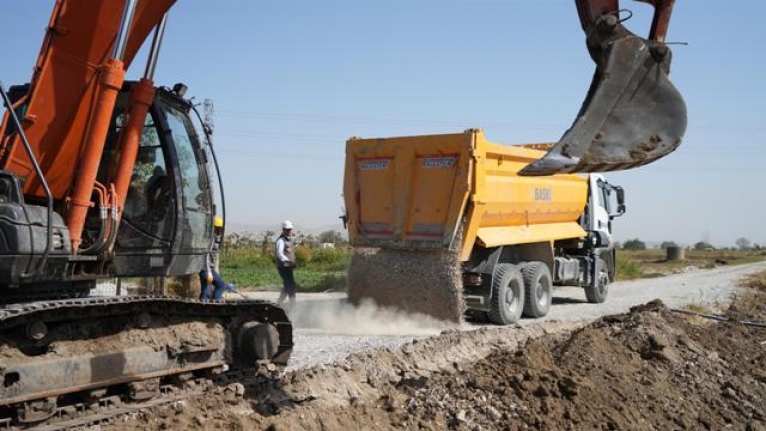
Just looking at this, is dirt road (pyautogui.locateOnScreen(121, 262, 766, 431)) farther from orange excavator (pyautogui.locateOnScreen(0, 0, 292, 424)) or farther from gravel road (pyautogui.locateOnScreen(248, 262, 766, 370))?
orange excavator (pyautogui.locateOnScreen(0, 0, 292, 424))

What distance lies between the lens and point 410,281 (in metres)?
10.8

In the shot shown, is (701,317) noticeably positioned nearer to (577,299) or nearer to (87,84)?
(577,299)

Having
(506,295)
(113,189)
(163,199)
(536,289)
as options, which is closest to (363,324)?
(506,295)

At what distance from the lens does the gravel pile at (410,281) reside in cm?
1038

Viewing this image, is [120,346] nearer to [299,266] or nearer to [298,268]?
[298,268]

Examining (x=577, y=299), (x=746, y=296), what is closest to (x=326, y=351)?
(x=577, y=299)

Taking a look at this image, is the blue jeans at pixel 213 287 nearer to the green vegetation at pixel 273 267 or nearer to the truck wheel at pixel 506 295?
the truck wheel at pixel 506 295

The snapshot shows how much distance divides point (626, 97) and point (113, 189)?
3.43m

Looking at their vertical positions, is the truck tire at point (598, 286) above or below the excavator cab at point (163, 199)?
below

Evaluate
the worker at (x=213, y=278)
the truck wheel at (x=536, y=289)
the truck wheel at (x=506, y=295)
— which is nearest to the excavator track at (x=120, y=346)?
the worker at (x=213, y=278)

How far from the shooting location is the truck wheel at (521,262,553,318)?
12242mm

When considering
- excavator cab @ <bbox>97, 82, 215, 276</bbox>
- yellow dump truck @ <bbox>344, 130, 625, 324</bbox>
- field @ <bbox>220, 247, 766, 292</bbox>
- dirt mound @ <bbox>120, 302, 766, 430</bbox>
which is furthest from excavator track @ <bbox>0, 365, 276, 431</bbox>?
field @ <bbox>220, 247, 766, 292</bbox>

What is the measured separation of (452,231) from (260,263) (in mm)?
18175

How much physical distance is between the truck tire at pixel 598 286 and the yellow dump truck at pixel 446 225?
311 cm
